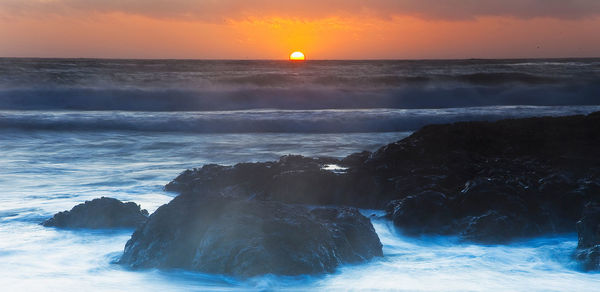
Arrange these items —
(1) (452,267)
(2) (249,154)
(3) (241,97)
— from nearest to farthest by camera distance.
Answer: (1) (452,267) < (2) (249,154) < (3) (241,97)

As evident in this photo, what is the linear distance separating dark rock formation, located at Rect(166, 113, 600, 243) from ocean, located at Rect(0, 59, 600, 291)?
21 centimetres

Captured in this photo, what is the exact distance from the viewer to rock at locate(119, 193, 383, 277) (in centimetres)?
361

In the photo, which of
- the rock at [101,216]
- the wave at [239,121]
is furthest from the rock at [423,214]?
the wave at [239,121]

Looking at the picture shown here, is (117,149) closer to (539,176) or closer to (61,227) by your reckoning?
(61,227)

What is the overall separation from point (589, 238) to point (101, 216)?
3471mm

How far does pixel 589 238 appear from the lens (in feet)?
13.3

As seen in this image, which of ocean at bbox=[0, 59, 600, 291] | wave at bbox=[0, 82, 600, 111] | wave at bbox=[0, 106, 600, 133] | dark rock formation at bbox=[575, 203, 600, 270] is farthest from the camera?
wave at bbox=[0, 82, 600, 111]

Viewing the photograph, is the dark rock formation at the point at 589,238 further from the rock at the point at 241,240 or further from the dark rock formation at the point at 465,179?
the rock at the point at 241,240

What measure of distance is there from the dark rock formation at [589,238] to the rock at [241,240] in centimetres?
135

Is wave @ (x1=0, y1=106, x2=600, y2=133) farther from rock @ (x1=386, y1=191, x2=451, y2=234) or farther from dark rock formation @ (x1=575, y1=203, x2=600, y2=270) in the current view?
dark rock formation @ (x1=575, y1=203, x2=600, y2=270)

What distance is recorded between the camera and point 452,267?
4.01 m

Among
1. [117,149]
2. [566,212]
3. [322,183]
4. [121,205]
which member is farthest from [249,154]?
[566,212]

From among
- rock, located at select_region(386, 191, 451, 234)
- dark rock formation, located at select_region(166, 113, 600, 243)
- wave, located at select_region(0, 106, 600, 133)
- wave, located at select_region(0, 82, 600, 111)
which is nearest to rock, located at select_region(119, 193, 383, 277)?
rock, located at select_region(386, 191, 451, 234)

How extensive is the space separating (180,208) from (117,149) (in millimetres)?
7786
